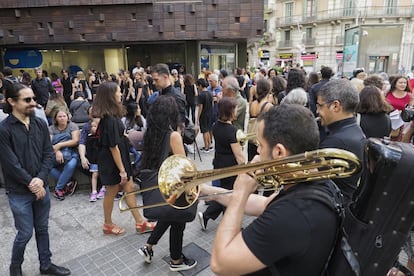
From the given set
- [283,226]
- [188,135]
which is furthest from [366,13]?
[283,226]

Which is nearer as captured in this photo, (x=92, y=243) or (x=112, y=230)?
(x=92, y=243)

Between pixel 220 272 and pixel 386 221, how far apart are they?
669mm

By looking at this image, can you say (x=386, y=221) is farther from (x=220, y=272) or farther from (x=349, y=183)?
(x=349, y=183)

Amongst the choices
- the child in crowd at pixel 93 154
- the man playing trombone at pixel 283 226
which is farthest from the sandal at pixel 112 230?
the man playing trombone at pixel 283 226

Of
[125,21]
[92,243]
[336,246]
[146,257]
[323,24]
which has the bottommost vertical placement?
[92,243]

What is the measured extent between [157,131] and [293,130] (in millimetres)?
1845

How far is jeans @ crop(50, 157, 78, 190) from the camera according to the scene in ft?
16.1

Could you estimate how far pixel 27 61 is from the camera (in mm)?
16609

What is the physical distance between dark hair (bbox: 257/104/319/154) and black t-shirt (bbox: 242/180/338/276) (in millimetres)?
250

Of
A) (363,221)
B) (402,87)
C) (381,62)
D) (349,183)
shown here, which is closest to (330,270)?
(363,221)

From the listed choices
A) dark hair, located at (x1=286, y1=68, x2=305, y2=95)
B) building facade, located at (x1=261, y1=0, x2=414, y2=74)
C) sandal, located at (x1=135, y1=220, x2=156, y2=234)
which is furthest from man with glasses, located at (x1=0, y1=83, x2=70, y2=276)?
building facade, located at (x1=261, y1=0, x2=414, y2=74)

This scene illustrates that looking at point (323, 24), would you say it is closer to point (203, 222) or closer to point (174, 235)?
point (203, 222)

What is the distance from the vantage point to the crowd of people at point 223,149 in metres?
1.20

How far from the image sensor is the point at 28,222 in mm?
2824
